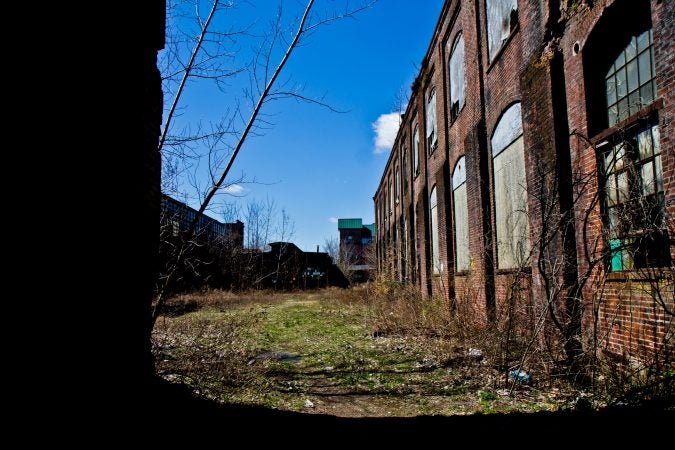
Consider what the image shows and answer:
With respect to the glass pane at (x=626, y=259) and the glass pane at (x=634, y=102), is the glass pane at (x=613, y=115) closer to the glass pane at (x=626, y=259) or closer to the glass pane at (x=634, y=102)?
the glass pane at (x=634, y=102)

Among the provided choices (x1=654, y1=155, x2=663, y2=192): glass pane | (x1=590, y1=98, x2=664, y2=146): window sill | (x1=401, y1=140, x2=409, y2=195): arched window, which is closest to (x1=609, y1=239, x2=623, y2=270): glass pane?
(x1=654, y1=155, x2=663, y2=192): glass pane

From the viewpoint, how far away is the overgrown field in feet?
16.6

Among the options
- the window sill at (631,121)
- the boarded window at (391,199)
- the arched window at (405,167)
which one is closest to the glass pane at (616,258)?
the window sill at (631,121)

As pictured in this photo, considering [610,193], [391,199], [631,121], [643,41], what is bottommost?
[610,193]

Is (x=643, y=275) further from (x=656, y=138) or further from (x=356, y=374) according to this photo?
(x=356, y=374)

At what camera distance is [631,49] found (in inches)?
214

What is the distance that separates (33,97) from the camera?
101 inches

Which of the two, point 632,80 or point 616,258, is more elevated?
point 632,80

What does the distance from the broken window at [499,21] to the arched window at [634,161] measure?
10.6ft

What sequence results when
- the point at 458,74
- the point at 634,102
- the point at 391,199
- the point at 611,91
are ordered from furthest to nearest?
the point at 391,199
the point at 458,74
the point at 611,91
the point at 634,102

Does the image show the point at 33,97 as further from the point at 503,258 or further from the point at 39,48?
the point at 503,258

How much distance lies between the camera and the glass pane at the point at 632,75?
534cm

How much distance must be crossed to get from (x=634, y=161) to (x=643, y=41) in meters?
1.51

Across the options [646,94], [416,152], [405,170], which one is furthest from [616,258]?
[405,170]
